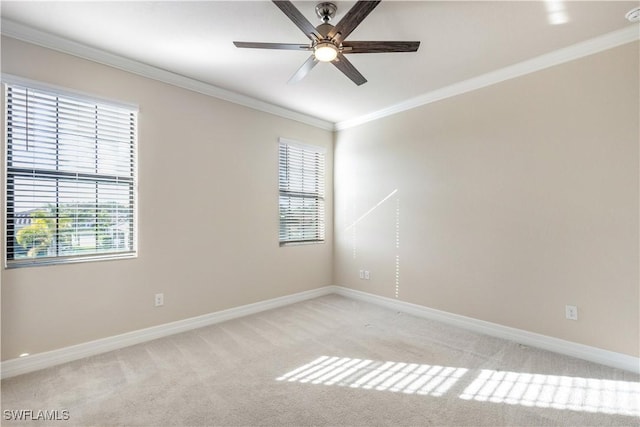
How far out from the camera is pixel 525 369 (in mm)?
2385

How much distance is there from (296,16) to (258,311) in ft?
10.5

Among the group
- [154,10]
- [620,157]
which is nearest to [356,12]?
[154,10]

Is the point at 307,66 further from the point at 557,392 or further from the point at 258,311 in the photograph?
the point at 557,392

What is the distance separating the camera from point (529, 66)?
282 centimetres

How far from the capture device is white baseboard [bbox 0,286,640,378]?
2348 mm

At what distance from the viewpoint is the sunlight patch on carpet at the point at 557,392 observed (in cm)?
193

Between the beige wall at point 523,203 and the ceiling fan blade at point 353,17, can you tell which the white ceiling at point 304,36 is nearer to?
the ceiling fan blade at point 353,17

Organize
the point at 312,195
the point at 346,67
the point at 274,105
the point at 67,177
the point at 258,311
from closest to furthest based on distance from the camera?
the point at 346,67 < the point at 67,177 < the point at 258,311 < the point at 274,105 < the point at 312,195

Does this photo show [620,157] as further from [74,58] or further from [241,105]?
[74,58]

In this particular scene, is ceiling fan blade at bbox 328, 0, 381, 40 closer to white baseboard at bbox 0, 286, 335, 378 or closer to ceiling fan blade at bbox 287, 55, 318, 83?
ceiling fan blade at bbox 287, 55, 318, 83

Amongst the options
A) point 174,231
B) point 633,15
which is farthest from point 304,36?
point 633,15

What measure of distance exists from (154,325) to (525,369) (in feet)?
10.9

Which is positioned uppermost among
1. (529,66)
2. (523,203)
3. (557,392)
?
(529,66)

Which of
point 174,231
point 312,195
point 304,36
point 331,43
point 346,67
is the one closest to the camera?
point 331,43
